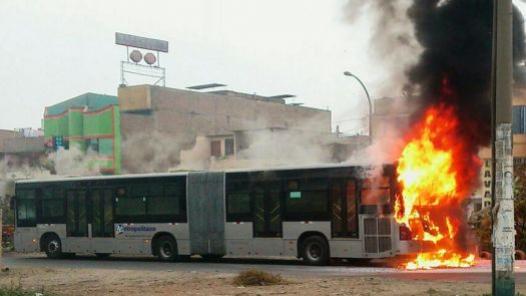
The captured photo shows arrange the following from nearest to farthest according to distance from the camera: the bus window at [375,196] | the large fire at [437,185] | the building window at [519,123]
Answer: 1. the large fire at [437,185]
2. the bus window at [375,196]
3. the building window at [519,123]

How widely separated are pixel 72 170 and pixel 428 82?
1949 inches

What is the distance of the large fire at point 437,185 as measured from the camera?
1683 cm

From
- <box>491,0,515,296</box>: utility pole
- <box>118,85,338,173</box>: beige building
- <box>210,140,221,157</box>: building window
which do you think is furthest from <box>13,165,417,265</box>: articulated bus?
<box>210,140,221,157</box>: building window

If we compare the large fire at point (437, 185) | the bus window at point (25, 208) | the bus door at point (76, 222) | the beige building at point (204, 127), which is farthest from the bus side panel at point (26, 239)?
the beige building at point (204, 127)

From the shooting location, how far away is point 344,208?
764 inches

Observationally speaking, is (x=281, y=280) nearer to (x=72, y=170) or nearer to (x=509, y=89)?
(x=509, y=89)

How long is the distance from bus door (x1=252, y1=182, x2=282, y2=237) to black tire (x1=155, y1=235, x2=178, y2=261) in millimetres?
3110

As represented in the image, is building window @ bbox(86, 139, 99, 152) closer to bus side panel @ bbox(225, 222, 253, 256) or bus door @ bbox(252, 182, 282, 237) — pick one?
bus side panel @ bbox(225, 222, 253, 256)

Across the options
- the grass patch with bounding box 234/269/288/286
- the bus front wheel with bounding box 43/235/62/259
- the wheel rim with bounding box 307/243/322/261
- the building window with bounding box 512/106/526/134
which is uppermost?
the building window with bounding box 512/106/526/134

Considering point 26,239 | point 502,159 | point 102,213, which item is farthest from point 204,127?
point 502,159

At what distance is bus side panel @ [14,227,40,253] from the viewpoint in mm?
25672

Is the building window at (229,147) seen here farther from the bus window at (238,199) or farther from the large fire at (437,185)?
the large fire at (437,185)

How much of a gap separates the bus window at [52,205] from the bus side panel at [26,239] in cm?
73

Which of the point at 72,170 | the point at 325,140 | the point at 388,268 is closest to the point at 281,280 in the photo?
the point at 388,268
